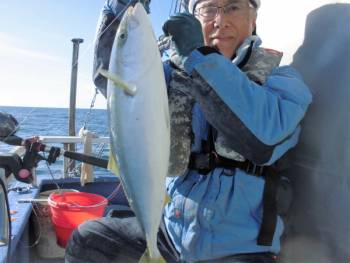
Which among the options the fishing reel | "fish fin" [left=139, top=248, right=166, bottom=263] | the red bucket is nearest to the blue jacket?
"fish fin" [left=139, top=248, right=166, bottom=263]

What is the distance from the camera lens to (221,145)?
86.1 inches

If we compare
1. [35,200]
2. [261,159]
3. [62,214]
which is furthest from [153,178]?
[35,200]

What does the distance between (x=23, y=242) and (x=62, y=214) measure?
1.37ft

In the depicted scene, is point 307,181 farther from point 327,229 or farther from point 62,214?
point 62,214

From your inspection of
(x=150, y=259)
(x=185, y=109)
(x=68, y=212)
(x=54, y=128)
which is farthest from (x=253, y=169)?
(x=54, y=128)

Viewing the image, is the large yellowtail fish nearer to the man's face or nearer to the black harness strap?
the black harness strap

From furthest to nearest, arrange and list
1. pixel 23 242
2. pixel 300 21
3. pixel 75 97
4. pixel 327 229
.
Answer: pixel 75 97 < pixel 23 242 < pixel 300 21 < pixel 327 229

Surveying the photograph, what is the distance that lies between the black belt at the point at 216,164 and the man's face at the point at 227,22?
70 centimetres

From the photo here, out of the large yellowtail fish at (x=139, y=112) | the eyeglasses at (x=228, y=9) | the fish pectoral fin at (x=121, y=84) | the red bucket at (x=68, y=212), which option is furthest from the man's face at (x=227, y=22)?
the red bucket at (x=68, y=212)

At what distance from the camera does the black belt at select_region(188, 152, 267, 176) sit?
219 centimetres

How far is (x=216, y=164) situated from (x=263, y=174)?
0.26 meters

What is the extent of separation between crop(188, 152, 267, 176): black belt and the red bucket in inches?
73.1

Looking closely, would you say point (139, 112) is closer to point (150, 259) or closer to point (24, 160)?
point (150, 259)

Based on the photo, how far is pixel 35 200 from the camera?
164 inches
